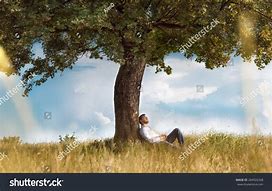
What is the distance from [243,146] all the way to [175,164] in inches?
198

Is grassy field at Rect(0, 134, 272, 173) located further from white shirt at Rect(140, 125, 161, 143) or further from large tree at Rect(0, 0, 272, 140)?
large tree at Rect(0, 0, 272, 140)

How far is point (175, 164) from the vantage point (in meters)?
12.4

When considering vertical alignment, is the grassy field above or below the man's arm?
below

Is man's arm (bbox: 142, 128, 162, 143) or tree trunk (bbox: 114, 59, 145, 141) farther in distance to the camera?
tree trunk (bbox: 114, 59, 145, 141)

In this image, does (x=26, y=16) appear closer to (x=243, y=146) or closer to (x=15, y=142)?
(x=15, y=142)

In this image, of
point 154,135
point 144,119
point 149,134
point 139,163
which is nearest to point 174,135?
point 154,135

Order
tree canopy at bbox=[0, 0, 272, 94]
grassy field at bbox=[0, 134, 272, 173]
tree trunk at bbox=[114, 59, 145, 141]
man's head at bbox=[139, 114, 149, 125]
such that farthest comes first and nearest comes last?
tree trunk at bbox=[114, 59, 145, 141] < man's head at bbox=[139, 114, 149, 125] < tree canopy at bbox=[0, 0, 272, 94] < grassy field at bbox=[0, 134, 272, 173]

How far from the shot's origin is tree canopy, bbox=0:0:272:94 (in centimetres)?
1565

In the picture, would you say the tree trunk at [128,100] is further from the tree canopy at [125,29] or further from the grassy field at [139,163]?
the grassy field at [139,163]

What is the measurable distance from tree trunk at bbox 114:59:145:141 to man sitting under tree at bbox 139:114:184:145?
1668mm

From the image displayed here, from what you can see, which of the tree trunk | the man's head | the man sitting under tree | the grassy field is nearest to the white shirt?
the man sitting under tree

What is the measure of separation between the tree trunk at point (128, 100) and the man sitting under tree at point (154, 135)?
1.67 m

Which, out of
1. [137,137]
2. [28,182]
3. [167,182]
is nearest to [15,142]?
[137,137]

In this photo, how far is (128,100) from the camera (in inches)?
753
